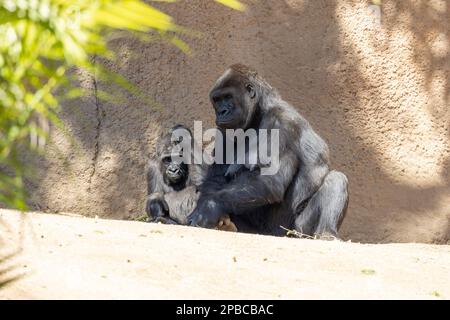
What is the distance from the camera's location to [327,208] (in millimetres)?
7051

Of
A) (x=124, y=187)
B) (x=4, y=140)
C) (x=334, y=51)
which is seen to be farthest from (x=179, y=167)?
(x=4, y=140)

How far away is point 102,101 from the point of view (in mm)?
8430

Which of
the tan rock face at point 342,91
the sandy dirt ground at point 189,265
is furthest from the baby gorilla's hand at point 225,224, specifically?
the sandy dirt ground at point 189,265

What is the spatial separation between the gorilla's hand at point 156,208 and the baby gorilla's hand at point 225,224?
1.36ft

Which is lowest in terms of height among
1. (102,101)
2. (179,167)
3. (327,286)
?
(327,286)

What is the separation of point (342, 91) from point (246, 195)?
74.8 inches

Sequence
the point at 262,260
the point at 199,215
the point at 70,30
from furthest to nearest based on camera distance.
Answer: the point at 199,215 < the point at 262,260 < the point at 70,30

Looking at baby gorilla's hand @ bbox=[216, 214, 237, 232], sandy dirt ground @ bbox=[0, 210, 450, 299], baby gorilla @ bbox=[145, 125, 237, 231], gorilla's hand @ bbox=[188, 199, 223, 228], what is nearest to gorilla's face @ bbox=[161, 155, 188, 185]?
baby gorilla @ bbox=[145, 125, 237, 231]

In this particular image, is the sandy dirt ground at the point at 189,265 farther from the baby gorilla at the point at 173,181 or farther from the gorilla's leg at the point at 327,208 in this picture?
the baby gorilla at the point at 173,181

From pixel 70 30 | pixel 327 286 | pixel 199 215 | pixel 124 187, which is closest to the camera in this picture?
pixel 70 30

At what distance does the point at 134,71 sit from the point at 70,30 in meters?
6.18

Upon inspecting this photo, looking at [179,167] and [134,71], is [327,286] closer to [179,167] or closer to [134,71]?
[179,167]

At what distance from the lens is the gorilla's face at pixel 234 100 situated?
739 centimetres

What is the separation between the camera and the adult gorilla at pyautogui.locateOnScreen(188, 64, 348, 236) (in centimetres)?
704
